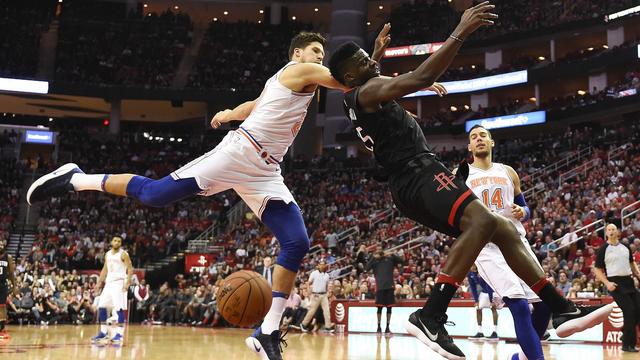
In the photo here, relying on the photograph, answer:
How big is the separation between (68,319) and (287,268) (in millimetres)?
18780

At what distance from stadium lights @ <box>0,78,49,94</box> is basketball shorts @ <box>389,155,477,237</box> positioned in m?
37.0

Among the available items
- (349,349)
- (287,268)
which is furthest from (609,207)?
(287,268)

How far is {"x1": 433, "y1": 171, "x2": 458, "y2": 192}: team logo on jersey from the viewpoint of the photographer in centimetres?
455

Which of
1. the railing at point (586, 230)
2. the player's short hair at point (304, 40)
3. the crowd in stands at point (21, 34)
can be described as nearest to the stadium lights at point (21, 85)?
the crowd in stands at point (21, 34)

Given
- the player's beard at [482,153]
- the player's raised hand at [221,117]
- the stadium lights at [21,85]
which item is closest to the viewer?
the player's raised hand at [221,117]

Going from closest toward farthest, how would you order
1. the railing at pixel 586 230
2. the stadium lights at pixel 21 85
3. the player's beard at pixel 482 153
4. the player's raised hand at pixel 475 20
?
the player's raised hand at pixel 475 20 < the player's beard at pixel 482 153 < the railing at pixel 586 230 < the stadium lights at pixel 21 85

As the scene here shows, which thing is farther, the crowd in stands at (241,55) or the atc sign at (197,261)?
the crowd in stands at (241,55)

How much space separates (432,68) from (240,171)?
209 centimetres

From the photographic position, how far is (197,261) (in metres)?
29.2

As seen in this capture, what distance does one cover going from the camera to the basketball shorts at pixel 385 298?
53.0 feet

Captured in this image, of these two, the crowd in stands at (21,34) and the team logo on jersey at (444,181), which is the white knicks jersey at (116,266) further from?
the crowd in stands at (21,34)

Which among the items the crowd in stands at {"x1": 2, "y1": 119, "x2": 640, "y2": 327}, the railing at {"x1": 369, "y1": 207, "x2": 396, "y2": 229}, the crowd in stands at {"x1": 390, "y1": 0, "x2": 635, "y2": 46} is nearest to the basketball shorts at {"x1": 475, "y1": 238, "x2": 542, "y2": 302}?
the crowd in stands at {"x1": 2, "y1": 119, "x2": 640, "y2": 327}

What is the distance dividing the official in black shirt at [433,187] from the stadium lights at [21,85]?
3662 cm

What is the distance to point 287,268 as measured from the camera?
19.4 ft
